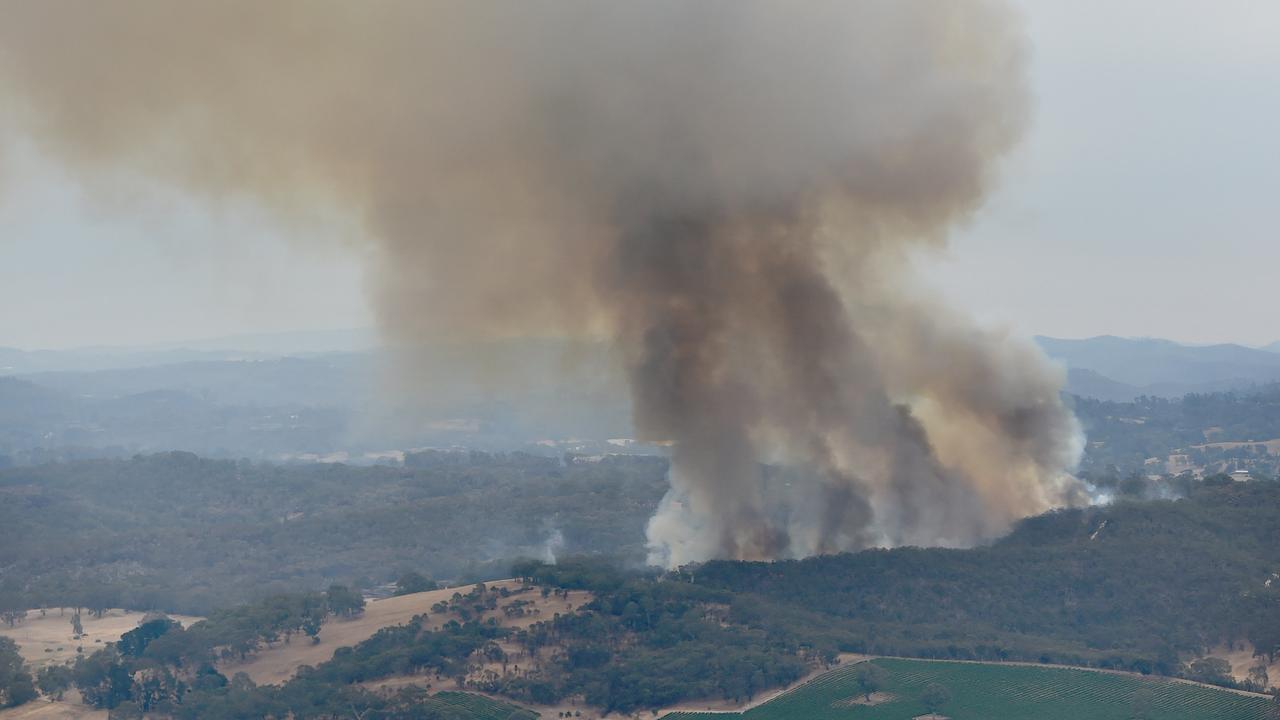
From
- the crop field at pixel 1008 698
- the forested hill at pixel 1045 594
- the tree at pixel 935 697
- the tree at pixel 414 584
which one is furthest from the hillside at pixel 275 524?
the tree at pixel 935 697

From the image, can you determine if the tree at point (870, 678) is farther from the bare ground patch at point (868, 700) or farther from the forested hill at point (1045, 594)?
the forested hill at point (1045, 594)

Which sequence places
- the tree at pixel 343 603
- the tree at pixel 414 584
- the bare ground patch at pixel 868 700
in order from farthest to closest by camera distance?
the tree at pixel 414 584 < the tree at pixel 343 603 < the bare ground patch at pixel 868 700

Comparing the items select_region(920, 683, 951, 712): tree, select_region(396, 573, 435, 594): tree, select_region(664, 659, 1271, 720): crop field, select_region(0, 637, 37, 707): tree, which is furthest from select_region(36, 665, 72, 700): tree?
select_region(920, 683, 951, 712): tree

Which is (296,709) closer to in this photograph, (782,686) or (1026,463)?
(782,686)

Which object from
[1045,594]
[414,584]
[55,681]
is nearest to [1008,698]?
[1045,594]

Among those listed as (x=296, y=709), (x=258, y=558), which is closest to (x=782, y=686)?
(x=296, y=709)

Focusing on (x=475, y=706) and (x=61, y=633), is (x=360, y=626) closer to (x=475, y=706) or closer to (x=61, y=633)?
(x=475, y=706)
